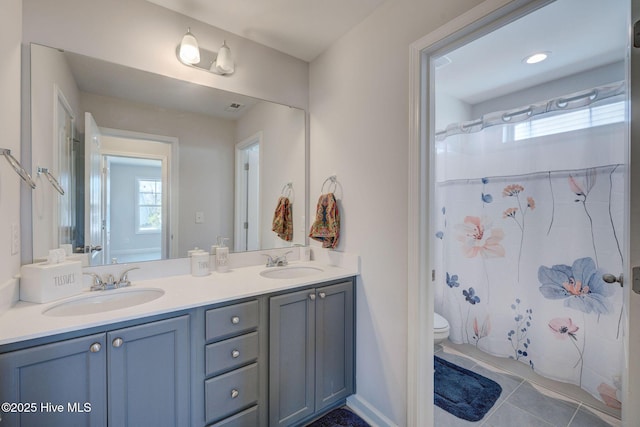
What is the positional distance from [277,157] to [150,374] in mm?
1507

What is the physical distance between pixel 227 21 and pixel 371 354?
2.21m

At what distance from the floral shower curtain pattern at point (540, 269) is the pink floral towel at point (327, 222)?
3.88 feet

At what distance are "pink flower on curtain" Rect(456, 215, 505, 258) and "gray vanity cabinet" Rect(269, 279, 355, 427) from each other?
1.21m

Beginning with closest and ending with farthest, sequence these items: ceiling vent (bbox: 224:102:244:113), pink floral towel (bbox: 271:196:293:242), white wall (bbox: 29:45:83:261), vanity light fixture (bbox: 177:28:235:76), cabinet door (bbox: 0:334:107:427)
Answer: cabinet door (bbox: 0:334:107:427), white wall (bbox: 29:45:83:261), vanity light fixture (bbox: 177:28:235:76), ceiling vent (bbox: 224:102:244:113), pink floral towel (bbox: 271:196:293:242)

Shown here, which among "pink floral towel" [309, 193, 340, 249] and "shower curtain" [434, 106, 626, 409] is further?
"pink floral towel" [309, 193, 340, 249]

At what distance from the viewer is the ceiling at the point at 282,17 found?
1556 mm

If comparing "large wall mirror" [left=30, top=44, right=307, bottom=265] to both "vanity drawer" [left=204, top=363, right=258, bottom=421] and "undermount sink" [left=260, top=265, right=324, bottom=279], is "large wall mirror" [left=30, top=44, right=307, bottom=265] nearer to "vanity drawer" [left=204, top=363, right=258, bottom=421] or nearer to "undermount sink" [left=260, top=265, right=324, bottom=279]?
"undermount sink" [left=260, top=265, right=324, bottom=279]

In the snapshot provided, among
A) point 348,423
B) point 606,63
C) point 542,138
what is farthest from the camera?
point 606,63

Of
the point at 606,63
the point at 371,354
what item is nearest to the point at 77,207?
the point at 371,354

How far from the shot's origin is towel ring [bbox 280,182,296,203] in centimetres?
212

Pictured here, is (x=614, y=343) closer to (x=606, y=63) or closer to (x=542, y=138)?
(x=542, y=138)

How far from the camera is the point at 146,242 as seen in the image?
5.19 ft

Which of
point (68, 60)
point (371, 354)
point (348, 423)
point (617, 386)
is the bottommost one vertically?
point (348, 423)

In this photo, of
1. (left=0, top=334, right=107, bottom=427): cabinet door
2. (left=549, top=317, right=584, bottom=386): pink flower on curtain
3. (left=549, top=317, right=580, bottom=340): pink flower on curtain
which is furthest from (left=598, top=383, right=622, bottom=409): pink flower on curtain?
(left=0, top=334, right=107, bottom=427): cabinet door
